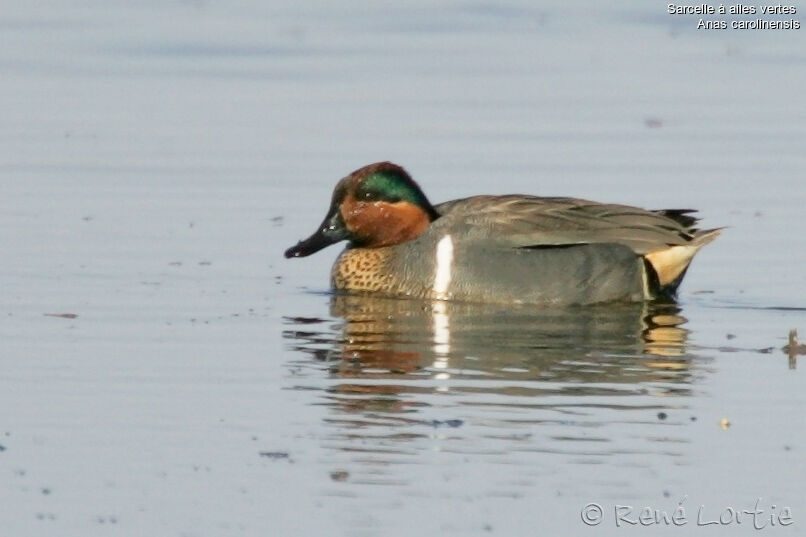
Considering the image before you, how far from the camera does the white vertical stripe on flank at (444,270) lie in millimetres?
12766

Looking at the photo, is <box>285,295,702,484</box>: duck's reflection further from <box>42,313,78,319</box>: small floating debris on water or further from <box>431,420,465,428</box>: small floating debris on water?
<box>42,313,78,319</box>: small floating debris on water

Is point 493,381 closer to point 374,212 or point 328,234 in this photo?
point 374,212

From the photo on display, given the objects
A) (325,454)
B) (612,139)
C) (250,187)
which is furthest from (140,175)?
(325,454)

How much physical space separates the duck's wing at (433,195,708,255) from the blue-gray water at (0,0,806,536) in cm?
43

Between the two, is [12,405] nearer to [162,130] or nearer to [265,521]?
[265,521]

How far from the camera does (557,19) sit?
983 inches

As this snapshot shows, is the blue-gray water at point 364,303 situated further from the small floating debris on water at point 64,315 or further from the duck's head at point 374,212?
the duck's head at point 374,212

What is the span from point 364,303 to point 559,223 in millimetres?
1280

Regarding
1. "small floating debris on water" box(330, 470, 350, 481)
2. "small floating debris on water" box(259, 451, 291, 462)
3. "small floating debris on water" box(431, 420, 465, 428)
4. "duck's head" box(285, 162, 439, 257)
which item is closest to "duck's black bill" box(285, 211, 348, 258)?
"duck's head" box(285, 162, 439, 257)

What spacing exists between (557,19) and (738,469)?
55.6 feet

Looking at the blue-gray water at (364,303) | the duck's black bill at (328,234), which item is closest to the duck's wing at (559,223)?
the blue-gray water at (364,303)

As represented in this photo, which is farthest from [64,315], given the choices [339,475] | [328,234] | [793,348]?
[793,348]

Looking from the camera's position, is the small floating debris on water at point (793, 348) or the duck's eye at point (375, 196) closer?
the small floating debris on water at point (793, 348)

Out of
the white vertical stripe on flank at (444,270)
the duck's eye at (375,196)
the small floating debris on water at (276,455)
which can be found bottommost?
the small floating debris on water at (276,455)
